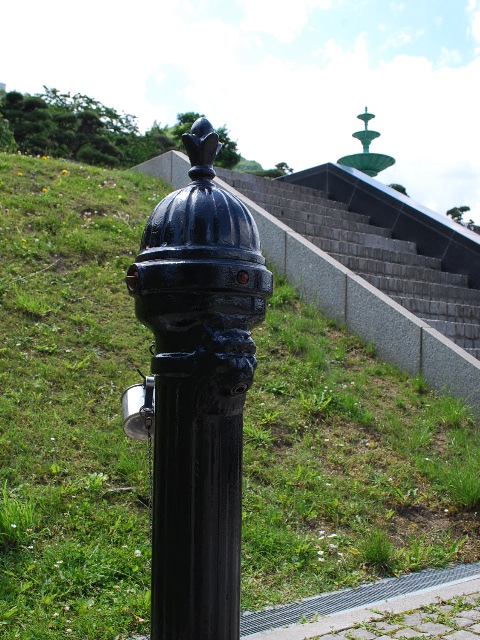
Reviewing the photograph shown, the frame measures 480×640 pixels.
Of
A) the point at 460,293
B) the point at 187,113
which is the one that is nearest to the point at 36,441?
the point at 460,293

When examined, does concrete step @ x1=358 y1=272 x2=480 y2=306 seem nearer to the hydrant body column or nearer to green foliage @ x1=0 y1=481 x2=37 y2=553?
green foliage @ x1=0 y1=481 x2=37 y2=553

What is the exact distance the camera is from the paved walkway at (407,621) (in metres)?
3.09

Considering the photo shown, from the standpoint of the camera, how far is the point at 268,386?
5641 millimetres

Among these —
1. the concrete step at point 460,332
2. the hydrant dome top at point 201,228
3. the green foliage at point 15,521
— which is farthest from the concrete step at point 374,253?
the hydrant dome top at point 201,228

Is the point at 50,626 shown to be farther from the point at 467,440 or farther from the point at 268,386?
the point at 467,440

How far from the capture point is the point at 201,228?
1.87 metres

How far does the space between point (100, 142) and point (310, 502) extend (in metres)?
23.9

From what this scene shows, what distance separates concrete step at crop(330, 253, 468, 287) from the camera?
28.2 feet

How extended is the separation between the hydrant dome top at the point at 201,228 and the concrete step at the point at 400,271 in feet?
21.6

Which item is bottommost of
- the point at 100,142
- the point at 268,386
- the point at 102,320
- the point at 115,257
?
the point at 268,386

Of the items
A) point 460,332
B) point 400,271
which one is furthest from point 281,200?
point 460,332

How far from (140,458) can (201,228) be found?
2.78 metres

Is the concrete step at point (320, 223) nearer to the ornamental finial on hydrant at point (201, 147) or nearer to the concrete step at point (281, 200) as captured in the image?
the concrete step at point (281, 200)

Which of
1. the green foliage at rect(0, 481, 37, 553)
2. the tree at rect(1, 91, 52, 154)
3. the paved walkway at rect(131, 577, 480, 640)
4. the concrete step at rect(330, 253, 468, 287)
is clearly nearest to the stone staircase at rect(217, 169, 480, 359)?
the concrete step at rect(330, 253, 468, 287)
